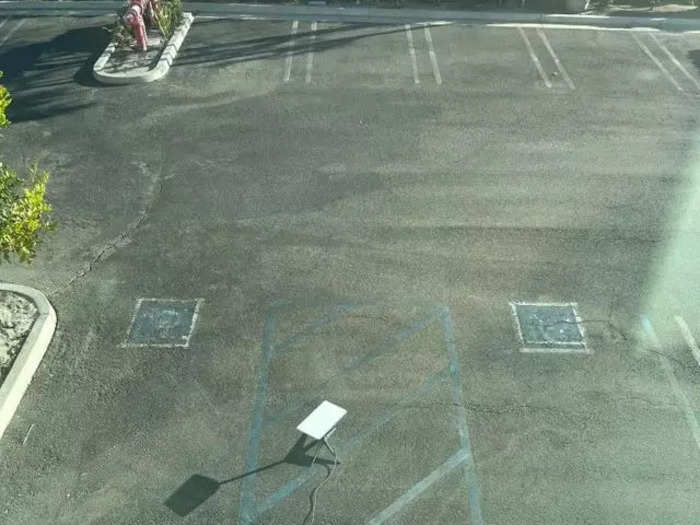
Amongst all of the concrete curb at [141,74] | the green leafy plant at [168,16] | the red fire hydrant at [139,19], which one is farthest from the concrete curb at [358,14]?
the concrete curb at [141,74]

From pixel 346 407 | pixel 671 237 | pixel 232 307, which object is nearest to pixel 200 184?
pixel 232 307

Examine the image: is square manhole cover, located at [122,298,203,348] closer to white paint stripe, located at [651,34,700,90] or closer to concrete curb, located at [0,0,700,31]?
concrete curb, located at [0,0,700,31]

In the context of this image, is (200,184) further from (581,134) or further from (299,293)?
→ (581,134)

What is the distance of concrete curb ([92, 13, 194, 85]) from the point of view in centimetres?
1669

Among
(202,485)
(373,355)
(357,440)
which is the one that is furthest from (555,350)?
(202,485)

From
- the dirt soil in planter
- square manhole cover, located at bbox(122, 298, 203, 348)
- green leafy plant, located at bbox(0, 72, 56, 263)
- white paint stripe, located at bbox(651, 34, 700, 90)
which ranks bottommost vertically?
square manhole cover, located at bbox(122, 298, 203, 348)

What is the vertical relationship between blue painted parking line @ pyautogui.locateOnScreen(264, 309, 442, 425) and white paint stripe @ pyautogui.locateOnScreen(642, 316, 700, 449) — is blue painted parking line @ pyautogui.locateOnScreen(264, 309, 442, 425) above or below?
above

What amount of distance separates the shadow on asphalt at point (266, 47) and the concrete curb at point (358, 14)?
0.94 m

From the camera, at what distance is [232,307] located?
10.3 m

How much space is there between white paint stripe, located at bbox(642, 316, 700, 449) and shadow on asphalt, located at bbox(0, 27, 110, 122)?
44.0ft

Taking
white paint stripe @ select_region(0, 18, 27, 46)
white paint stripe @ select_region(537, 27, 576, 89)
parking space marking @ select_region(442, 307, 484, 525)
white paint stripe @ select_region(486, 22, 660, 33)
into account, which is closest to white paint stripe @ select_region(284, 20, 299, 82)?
white paint stripe @ select_region(486, 22, 660, 33)

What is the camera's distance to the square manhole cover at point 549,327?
9.63m

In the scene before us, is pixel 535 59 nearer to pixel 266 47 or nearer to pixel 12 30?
pixel 266 47

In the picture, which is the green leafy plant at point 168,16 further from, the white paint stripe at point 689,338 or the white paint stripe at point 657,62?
the white paint stripe at point 689,338
